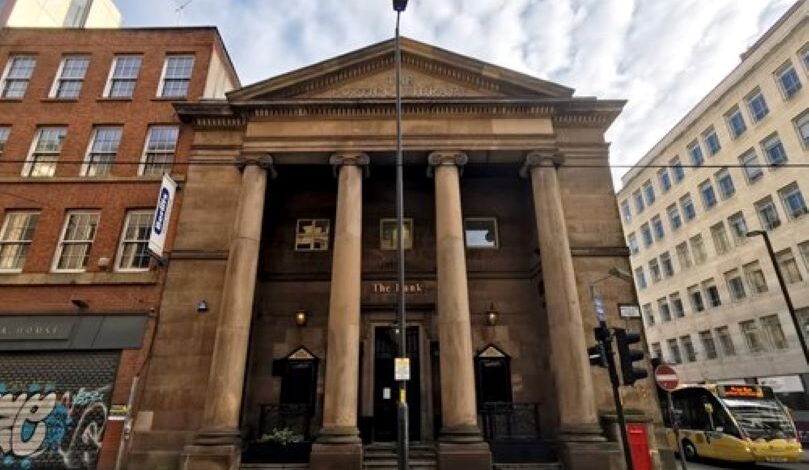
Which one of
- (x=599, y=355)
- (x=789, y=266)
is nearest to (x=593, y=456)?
(x=599, y=355)

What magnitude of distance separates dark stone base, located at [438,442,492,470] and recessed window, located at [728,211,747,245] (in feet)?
104

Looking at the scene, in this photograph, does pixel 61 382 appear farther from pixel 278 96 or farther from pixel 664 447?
pixel 664 447

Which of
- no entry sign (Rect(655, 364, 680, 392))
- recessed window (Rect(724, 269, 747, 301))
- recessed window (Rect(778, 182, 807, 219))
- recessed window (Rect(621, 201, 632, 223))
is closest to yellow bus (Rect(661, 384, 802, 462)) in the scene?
no entry sign (Rect(655, 364, 680, 392))

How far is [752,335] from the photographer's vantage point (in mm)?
32438

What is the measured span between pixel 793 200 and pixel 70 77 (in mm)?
40689

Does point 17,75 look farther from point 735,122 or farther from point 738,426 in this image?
point 735,122

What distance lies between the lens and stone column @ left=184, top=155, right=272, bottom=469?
12.0m

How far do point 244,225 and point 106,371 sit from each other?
20.3ft

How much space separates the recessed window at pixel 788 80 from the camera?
29.0 m

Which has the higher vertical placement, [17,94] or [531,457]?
[17,94]

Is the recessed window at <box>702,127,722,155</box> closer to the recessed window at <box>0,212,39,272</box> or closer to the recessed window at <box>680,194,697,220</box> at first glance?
the recessed window at <box>680,194,697,220</box>

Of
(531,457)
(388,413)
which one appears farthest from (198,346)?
(531,457)

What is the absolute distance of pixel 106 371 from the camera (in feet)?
46.3

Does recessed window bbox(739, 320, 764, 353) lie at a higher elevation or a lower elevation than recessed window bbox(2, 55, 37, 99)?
lower
